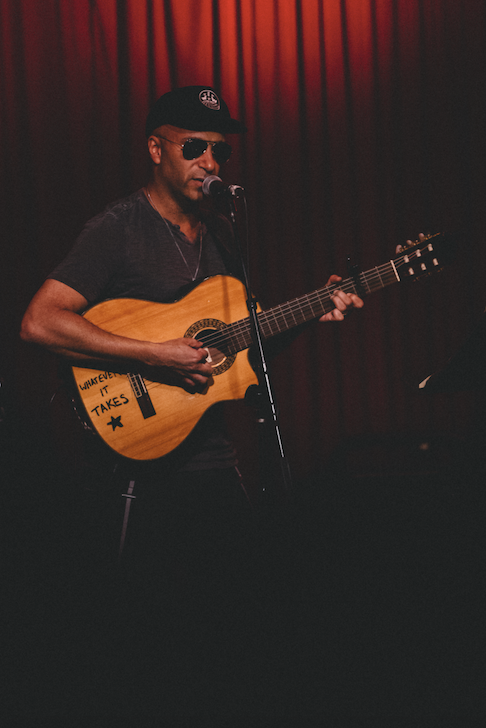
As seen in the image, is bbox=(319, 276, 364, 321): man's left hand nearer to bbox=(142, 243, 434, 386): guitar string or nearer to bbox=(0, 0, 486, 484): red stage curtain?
bbox=(142, 243, 434, 386): guitar string

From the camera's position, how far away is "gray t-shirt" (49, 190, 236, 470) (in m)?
1.69

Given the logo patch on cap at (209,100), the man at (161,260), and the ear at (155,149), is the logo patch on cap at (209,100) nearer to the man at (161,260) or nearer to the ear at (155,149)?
the man at (161,260)

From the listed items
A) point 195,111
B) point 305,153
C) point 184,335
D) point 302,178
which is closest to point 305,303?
point 184,335

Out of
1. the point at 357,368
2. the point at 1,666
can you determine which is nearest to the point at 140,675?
the point at 1,666

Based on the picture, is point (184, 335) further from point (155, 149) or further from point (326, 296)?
point (155, 149)

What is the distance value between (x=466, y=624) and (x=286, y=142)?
2675 millimetres

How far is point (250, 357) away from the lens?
1.87m

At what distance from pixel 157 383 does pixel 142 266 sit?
0.43 metres

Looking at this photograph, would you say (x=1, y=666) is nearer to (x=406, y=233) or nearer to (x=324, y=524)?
(x=324, y=524)

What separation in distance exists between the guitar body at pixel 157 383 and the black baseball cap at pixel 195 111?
1.87 ft

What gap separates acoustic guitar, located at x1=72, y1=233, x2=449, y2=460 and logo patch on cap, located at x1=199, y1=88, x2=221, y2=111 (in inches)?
25.1

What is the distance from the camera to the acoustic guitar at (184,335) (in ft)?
5.60


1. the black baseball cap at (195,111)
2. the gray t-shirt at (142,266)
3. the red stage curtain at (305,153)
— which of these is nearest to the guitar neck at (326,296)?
the gray t-shirt at (142,266)

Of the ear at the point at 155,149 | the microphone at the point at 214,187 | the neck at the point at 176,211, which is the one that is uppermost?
the ear at the point at 155,149
